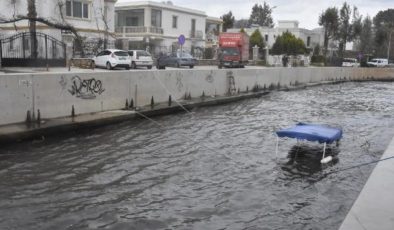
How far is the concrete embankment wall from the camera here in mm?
13664

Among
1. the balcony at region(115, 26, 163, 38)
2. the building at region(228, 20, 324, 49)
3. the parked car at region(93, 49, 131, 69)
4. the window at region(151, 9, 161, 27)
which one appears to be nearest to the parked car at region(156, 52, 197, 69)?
the parked car at region(93, 49, 131, 69)

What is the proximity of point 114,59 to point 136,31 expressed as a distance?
26.7 m

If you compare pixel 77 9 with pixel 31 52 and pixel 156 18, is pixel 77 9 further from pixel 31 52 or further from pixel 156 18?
pixel 31 52

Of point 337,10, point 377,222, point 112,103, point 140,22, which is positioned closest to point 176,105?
point 112,103

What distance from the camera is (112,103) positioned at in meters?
17.5

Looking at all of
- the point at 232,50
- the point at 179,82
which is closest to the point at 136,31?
the point at 232,50

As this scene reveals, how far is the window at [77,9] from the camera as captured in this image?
48362mm

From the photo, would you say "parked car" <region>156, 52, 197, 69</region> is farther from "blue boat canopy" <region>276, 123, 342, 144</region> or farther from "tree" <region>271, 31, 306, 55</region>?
"tree" <region>271, 31, 306, 55</region>

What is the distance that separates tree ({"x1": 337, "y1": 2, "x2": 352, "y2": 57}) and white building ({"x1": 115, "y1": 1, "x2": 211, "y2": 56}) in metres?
36.0

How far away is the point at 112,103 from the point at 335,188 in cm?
990

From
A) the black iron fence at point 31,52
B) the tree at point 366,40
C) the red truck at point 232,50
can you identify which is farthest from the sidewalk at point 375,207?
the tree at point 366,40

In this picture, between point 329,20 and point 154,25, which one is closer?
point 154,25

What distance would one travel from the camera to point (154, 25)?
207 feet

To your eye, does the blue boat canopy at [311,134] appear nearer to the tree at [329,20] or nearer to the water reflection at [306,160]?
the water reflection at [306,160]
